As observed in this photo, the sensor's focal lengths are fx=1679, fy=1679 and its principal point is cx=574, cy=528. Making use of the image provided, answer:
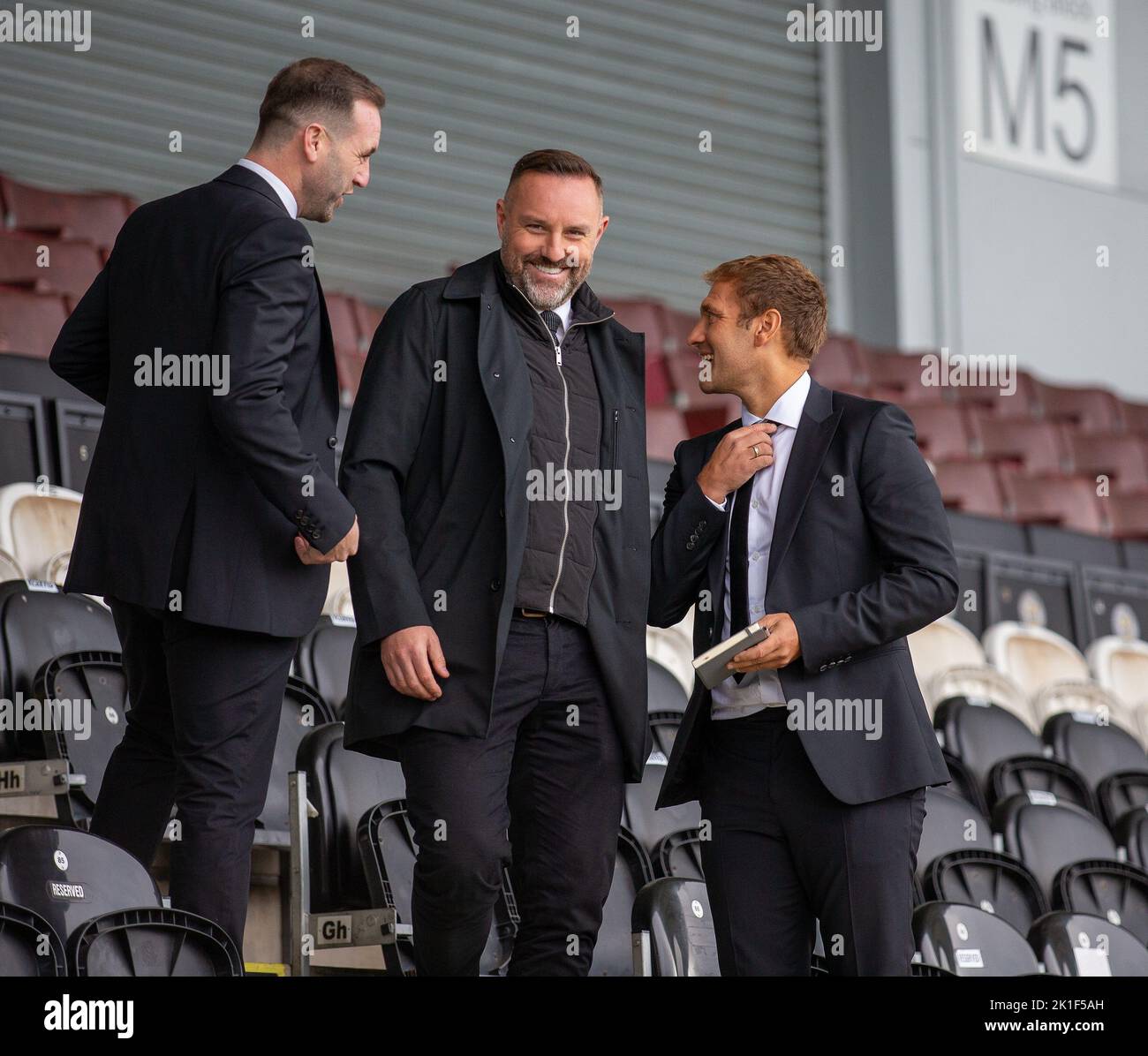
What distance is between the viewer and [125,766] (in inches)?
110

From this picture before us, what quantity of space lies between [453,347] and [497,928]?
1.31m

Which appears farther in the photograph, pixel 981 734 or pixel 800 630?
pixel 981 734

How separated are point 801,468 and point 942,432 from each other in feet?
20.3

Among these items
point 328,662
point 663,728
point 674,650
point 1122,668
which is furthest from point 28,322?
point 1122,668

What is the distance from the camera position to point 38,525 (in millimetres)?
4414

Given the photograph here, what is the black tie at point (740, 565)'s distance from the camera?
2.63 meters

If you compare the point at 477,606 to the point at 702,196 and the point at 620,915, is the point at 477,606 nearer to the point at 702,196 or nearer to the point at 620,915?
the point at 620,915

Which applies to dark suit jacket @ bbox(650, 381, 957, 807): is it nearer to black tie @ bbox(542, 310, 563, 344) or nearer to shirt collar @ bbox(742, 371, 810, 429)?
shirt collar @ bbox(742, 371, 810, 429)

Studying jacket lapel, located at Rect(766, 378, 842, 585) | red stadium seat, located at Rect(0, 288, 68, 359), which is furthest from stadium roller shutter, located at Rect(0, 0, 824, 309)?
jacket lapel, located at Rect(766, 378, 842, 585)

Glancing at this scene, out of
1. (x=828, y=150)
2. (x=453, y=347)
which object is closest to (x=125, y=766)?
(x=453, y=347)

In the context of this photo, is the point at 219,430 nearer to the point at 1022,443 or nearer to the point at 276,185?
the point at 276,185

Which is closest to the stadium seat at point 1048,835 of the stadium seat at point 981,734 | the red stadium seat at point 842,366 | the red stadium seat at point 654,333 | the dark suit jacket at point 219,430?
the stadium seat at point 981,734

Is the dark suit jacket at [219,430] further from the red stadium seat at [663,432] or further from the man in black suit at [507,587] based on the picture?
the red stadium seat at [663,432]

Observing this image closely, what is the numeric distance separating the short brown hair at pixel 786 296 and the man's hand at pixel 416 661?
0.71 meters
